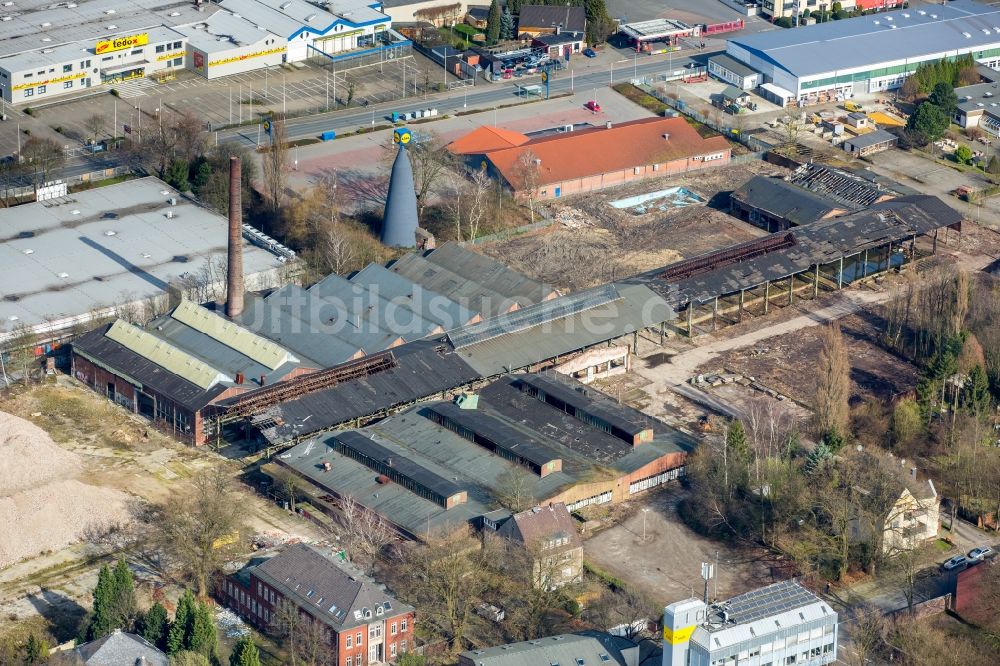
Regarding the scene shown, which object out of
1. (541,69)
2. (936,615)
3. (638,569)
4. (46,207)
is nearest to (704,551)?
(638,569)

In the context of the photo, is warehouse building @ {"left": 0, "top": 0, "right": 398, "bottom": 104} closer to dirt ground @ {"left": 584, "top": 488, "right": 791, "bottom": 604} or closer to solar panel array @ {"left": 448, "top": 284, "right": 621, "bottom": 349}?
solar panel array @ {"left": 448, "top": 284, "right": 621, "bottom": 349}

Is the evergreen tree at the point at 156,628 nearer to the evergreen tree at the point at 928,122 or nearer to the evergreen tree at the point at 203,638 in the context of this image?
the evergreen tree at the point at 203,638

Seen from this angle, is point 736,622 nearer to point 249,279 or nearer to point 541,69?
point 249,279

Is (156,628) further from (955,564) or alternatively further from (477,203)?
(477,203)

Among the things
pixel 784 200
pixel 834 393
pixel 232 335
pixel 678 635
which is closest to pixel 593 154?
pixel 784 200

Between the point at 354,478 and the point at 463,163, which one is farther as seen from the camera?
the point at 463,163

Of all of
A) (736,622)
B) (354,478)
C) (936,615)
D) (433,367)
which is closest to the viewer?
(736,622)
